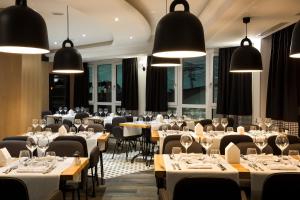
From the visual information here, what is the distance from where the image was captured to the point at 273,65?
291 inches

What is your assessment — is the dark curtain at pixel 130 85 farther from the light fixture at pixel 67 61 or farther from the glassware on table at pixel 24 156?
the glassware on table at pixel 24 156

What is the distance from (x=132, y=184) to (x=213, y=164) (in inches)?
111

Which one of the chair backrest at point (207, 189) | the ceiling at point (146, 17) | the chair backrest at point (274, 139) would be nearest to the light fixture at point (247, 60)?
the ceiling at point (146, 17)

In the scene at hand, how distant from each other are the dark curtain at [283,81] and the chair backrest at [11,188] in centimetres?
528

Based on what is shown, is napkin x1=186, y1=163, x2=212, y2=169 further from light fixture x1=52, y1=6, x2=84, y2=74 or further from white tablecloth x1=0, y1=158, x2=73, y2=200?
light fixture x1=52, y1=6, x2=84, y2=74

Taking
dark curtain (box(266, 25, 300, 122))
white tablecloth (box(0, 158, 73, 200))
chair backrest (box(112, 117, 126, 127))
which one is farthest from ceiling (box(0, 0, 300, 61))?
white tablecloth (box(0, 158, 73, 200))

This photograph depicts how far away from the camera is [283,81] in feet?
22.9

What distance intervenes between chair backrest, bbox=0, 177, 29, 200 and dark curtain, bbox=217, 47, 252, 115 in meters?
7.28

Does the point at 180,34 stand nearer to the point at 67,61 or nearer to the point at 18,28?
the point at 18,28

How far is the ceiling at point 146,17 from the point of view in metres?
5.41

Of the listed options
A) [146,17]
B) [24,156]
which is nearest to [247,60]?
[24,156]

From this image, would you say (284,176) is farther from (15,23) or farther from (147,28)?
(147,28)

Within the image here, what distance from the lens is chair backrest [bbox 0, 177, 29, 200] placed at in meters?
2.53

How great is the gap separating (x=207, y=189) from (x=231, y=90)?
729 centimetres
